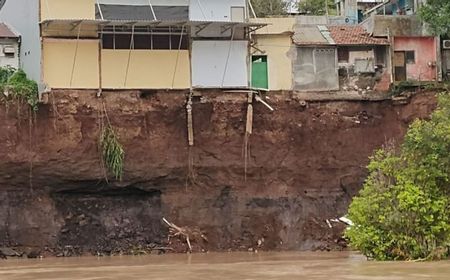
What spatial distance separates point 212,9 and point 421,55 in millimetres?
9415

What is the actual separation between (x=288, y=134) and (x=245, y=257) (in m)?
7.53

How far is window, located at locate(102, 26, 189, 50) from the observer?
35.2 meters

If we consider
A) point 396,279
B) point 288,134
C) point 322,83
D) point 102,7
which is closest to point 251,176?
point 288,134

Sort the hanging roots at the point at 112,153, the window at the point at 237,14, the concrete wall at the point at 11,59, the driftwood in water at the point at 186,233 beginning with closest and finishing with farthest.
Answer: the hanging roots at the point at 112,153
the driftwood in water at the point at 186,233
the window at the point at 237,14
the concrete wall at the point at 11,59

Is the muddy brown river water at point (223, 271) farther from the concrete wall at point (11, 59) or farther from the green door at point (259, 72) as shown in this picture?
the concrete wall at point (11, 59)

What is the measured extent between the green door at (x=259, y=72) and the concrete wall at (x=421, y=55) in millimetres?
6037

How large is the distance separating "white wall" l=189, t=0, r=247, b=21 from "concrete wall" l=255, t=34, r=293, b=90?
64.6 inches

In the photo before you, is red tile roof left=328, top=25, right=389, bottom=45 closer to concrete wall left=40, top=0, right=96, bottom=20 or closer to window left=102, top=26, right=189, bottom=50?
window left=102, top=26, right=189, bottom=50

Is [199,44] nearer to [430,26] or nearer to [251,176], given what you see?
[251,176]

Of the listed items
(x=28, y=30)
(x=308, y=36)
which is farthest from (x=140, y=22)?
(x=308, y=36)

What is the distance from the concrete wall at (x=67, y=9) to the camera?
34.4 m

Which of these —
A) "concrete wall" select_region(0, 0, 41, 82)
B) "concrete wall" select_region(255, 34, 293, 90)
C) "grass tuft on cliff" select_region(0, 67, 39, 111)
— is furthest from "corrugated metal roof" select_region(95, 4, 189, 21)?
"grass tuft on cliff" select_region(0, 67, 39, 111)

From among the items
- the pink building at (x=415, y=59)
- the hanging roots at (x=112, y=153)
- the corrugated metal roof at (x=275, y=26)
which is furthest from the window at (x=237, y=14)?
the hanging roots at (x=112, y=153)

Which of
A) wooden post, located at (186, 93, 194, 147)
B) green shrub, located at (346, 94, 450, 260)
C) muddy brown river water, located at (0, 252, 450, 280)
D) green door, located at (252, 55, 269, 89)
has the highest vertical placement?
green door, located at (252, 55, 269, 89)
